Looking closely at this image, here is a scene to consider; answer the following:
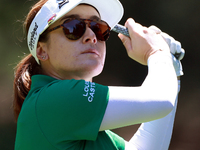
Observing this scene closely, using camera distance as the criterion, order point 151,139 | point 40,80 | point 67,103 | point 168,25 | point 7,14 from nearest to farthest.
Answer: point 67,103 < point 40,80 < point 151,139 < point 168,25 < point 7,14

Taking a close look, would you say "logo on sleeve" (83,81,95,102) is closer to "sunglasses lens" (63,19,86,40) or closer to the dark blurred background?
"sunglasses lens" (63,19,86,40)

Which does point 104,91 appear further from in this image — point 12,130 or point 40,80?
point 12,130

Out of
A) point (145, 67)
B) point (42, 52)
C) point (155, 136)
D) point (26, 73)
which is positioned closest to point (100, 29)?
point (42, 52)

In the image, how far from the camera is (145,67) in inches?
117

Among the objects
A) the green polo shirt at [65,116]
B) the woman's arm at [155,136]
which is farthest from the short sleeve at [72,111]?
the woman's arm at [155,136]

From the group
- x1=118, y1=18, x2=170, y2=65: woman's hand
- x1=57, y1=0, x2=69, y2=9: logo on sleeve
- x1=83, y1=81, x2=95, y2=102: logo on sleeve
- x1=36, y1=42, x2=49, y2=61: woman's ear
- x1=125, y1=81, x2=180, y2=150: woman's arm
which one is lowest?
x1=125, y1=81, x2=180, y2=150: woman's arm

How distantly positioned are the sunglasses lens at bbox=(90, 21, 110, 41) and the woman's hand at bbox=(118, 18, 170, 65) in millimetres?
123

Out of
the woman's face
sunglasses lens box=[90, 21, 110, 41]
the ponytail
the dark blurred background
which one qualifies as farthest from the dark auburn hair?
the dark blurred background

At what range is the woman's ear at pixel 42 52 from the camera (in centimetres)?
140

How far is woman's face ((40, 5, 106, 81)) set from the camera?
4.24 ft

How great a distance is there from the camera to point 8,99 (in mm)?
3166

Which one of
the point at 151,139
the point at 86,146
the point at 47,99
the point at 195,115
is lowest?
the point at 195,115

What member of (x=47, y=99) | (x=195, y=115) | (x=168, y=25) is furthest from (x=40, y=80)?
(x=195, y=115)

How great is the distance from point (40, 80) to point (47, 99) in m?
0.20
